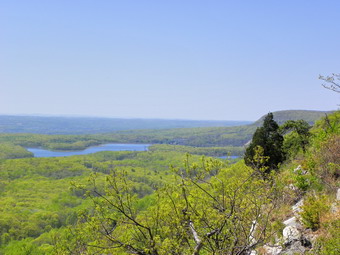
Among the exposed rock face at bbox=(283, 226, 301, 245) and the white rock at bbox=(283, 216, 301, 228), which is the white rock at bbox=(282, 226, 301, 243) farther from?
the white rock at bbox=(283, 216, 301, 228)

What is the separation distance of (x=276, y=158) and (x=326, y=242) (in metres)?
15.0

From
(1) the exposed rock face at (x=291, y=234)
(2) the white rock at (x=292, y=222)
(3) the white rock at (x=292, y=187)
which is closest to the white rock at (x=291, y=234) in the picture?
(1) the exposed rock face at (x=291, y=234)

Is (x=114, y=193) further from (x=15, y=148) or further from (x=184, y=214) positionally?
(x=15, y=148)

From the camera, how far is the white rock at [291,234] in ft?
25.4

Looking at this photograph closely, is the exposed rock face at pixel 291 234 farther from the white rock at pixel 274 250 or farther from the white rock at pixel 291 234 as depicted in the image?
the white rock at pixel 274 250

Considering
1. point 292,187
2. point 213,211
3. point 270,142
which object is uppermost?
point 270,142

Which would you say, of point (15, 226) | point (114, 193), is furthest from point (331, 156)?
point (15, 226)

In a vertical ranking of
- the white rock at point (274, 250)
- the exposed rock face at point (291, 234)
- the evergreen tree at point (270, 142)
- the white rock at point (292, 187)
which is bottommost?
the white rock at point (274, 250)

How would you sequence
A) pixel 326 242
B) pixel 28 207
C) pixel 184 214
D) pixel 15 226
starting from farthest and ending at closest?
pixel 28 207
pixel 15 226
pixel 184 214
pixel 326 242

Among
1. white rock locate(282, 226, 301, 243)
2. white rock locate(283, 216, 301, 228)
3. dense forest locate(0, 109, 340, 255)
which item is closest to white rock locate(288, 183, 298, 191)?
dense forest locate(0, 109, 340, 255)

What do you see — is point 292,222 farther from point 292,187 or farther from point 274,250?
point 292,187

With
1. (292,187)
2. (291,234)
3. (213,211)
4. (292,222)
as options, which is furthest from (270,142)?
(213,211)

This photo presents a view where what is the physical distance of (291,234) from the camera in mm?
7863

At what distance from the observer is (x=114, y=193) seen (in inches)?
269
